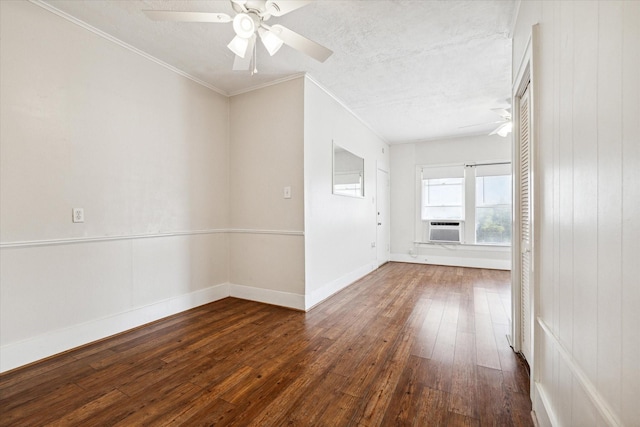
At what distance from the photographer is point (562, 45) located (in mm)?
1170

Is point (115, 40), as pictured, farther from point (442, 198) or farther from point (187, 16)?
point (442, 198)

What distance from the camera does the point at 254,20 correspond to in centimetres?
192

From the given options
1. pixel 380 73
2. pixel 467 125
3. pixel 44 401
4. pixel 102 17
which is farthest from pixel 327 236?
pixel 467 125

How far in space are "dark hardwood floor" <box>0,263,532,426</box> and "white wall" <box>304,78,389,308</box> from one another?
2.26 feet

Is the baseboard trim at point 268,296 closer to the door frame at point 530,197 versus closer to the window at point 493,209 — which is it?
the door frame at point 530,197

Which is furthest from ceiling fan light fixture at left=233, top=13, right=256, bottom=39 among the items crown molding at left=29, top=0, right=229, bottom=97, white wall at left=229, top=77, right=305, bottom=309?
crown molding at left=29, top=0, right=229, bottom=97

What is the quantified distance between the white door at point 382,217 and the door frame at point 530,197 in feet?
11.2

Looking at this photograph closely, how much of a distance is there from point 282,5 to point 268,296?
2.94 metres

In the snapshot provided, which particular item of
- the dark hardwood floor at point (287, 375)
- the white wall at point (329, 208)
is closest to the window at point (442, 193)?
the white wall at point (329, 208)

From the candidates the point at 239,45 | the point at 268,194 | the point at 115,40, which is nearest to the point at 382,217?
the point at 268,194

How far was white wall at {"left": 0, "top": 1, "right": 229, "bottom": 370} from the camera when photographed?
205 centimetres

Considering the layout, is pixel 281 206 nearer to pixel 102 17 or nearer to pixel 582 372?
pixel 102 17

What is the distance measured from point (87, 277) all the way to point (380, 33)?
131 inches

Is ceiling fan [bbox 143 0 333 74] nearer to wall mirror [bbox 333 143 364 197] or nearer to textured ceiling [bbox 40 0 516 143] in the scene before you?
textured ceiling [bbox 40 0 516 143]
